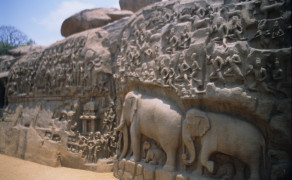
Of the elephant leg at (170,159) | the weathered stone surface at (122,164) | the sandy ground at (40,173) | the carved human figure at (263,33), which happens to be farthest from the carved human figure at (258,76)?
the sandy ground at (40,173)

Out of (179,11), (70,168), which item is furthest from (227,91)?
(70,168)

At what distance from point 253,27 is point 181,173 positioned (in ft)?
9.10

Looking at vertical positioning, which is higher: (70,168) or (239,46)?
(239,46)

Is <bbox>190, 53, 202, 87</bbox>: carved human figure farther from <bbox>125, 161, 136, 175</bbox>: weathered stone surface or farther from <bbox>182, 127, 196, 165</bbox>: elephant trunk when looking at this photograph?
<bbox>125, 161, 136, 175</bbox>: weathered stone surface

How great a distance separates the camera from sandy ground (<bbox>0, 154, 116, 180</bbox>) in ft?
17.7

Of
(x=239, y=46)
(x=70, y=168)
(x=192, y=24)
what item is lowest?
(x=70, y=168)

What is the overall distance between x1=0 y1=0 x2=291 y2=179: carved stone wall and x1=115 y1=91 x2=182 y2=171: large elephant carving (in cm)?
2

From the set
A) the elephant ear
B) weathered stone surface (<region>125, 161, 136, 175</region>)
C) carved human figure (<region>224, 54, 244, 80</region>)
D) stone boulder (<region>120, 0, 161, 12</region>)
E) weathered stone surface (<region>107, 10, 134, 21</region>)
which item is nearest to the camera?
carved human figure (<region>224, 54, 244, 80</region>)

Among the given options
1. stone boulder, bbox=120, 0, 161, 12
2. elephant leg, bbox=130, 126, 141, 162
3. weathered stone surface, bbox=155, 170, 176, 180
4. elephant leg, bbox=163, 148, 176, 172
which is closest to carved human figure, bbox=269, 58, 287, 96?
elephant leg, bbox=163, 148, 176, 172

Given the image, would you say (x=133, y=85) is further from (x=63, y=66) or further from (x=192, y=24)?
(x=63, y=66)

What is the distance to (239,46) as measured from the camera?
3377 millimetres

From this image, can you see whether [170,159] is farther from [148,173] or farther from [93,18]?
[93,18]

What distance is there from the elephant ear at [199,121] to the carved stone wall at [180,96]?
17 mm

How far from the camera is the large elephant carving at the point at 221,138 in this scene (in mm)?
3221
